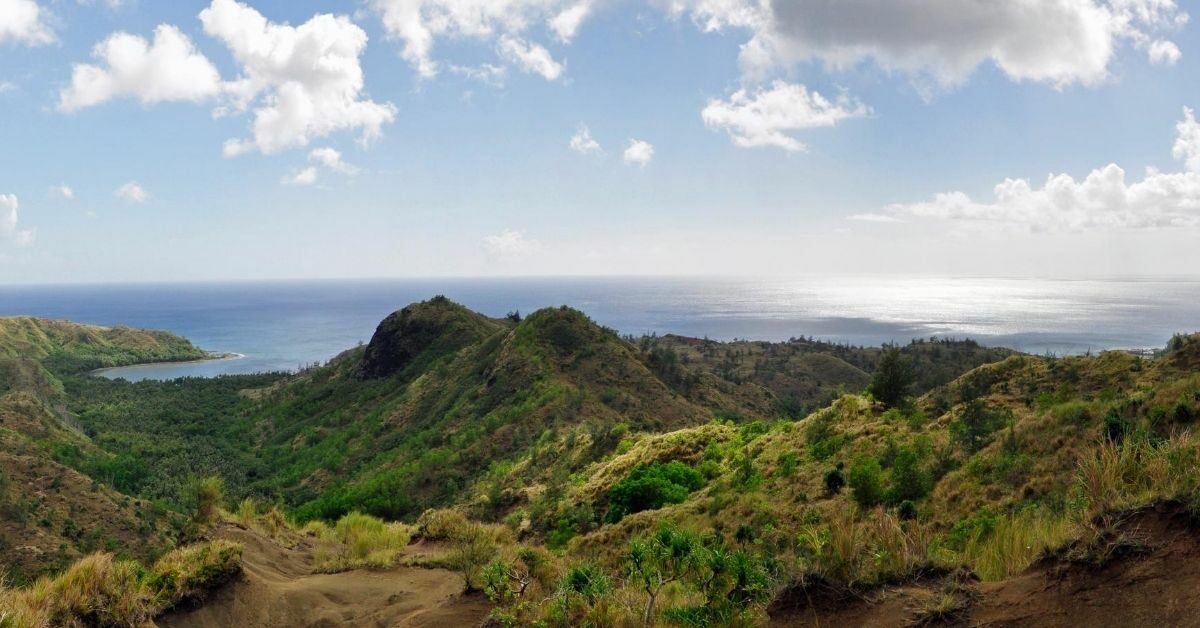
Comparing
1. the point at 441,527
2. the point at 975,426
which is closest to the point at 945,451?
the point at 975,426

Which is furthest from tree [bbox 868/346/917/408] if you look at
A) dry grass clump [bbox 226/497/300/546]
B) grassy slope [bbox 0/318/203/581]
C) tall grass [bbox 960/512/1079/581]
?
grassy slope [bbox 0/318/203/581]

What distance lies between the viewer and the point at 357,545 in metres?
13.0

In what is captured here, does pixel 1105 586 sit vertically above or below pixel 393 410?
above

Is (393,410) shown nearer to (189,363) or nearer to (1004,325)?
(189,363)

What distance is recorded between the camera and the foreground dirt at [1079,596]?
482cm

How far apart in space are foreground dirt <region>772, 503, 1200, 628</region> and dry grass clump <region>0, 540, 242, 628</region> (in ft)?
25.1

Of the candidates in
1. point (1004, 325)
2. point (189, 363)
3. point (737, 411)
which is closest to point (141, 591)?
point (737, 411)

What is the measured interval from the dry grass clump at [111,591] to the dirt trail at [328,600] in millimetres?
307

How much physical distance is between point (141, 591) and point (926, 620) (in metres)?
9.42

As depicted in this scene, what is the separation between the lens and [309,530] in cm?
1691

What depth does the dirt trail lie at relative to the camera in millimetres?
8406

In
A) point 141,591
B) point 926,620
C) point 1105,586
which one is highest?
point 1105,586

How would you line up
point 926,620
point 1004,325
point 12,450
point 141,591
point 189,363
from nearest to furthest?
point 926,620 → point 141,591 → point 12,450 → point 189,363 → point 1004,325

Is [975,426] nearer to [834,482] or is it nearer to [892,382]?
[834,482]
